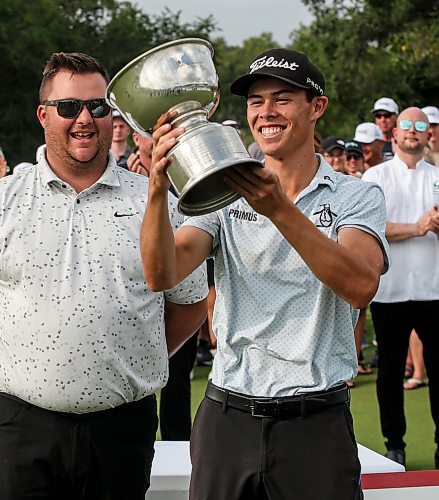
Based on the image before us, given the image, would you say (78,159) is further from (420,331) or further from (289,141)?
(420,331)

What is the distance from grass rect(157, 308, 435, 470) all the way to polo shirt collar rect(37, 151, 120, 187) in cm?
382

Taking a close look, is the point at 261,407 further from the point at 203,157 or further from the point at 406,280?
the point at 406,280

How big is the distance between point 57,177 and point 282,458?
1.32 meters

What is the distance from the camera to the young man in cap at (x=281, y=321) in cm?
328

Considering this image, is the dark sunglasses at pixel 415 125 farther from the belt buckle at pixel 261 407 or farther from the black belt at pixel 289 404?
the belt buckle at pixel 261 407

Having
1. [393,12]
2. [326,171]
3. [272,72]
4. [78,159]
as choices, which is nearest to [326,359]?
[326,171]

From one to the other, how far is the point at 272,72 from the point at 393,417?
405cm

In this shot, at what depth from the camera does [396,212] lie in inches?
285

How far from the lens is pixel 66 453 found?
3639 millimetres

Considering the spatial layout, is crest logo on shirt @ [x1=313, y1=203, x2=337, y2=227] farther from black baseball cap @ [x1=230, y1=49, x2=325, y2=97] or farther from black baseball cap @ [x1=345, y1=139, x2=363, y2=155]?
black baseball cap @ [x1=345, y1=139, x2=363, y2=155]

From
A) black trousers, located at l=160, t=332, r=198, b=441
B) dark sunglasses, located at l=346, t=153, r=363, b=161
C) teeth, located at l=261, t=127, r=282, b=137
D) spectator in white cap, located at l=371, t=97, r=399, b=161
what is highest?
spectator in white cap, located at l=371, t=97, r=399, b=161

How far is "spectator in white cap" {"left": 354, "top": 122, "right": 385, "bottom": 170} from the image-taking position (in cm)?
988

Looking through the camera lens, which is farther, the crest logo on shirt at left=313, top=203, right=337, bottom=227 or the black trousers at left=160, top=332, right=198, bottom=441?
the black trousers at left=160, top=332, right=198, bottom=441

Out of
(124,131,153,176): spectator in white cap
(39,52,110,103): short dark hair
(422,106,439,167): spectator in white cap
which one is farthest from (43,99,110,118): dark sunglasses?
(422,106,439,167): spectator in white cap
